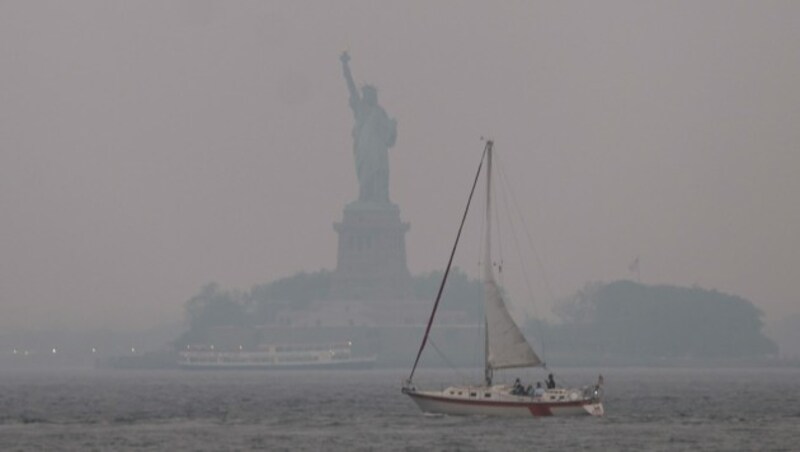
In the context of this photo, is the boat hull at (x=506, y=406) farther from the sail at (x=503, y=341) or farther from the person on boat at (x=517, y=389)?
the sail at (x=503, y=341)

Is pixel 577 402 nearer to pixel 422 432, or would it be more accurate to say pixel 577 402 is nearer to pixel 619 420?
pixel 619 420

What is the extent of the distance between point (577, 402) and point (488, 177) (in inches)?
518

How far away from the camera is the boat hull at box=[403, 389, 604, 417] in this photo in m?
113

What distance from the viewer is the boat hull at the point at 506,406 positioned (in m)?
113

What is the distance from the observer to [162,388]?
192 meters

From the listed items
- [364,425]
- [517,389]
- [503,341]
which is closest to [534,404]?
[517,389]

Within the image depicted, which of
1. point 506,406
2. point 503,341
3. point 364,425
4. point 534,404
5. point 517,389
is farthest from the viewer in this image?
point 503,341

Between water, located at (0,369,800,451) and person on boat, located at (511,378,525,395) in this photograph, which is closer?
water, located at (0,369,800,451)

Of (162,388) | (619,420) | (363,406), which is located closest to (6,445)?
(619,420)

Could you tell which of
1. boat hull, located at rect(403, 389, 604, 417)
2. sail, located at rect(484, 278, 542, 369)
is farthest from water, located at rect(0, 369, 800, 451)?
sail, located at rect(484, 278, 542, 369)

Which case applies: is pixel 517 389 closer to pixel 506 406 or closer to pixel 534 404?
pixel 506 406

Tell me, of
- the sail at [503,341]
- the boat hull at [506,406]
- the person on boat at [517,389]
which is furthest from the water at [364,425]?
the sail at [503,341]

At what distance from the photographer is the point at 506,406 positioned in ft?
372

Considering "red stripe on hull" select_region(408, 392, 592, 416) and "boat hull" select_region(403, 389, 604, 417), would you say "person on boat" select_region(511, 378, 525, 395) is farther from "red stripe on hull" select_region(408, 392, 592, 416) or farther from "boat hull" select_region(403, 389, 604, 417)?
"red stripe on hull" select_region(408, 392, 592, 416)
